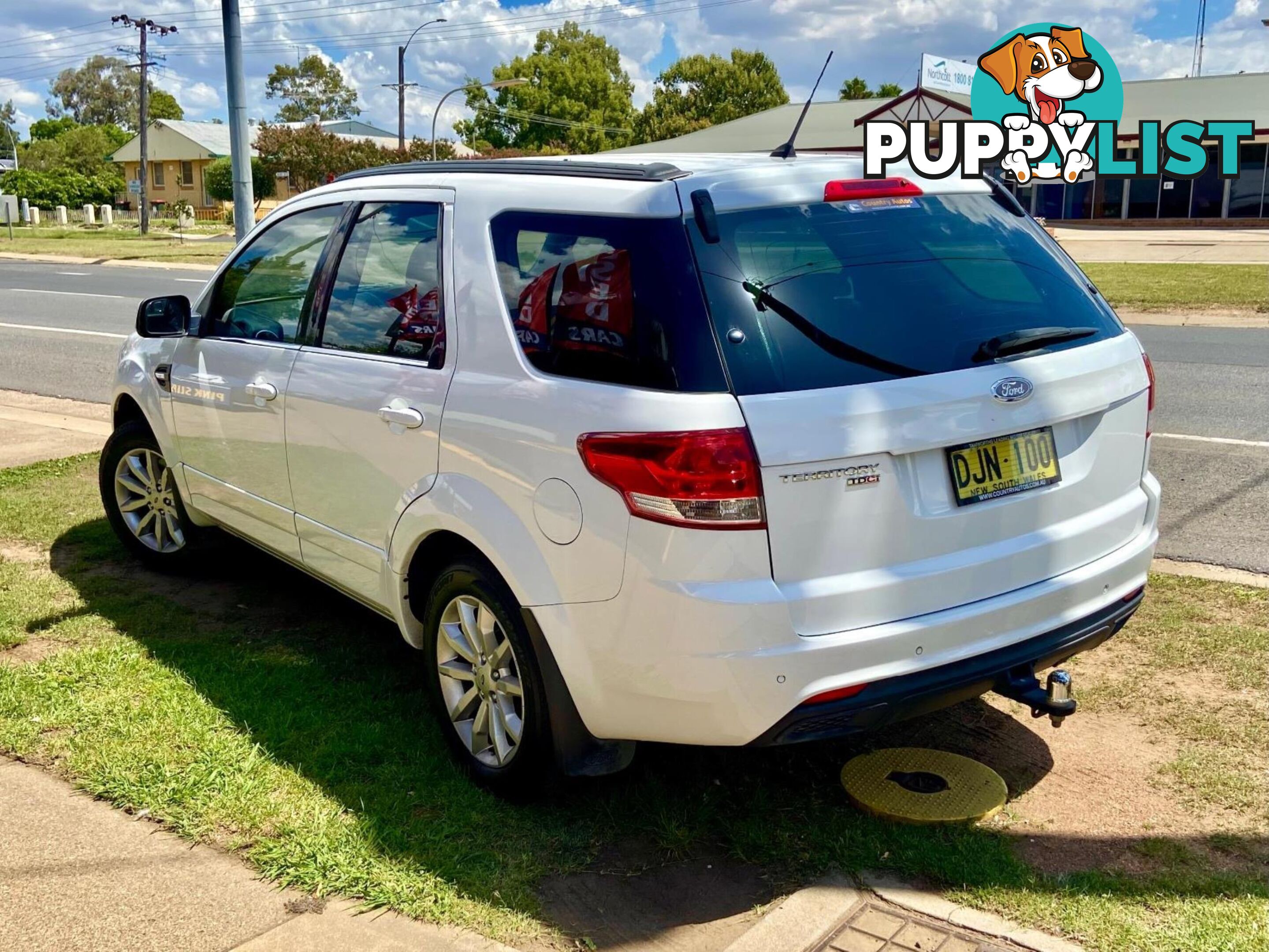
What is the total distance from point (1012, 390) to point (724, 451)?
88 cm

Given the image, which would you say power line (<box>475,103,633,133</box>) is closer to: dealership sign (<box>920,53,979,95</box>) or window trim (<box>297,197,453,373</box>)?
dealership sign (<box>920,53,979,95</box>)

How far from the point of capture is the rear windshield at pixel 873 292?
122 inches

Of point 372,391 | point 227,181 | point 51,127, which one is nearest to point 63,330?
point 372,391

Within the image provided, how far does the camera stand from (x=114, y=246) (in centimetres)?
3866

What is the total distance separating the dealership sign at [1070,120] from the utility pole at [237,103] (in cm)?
3676

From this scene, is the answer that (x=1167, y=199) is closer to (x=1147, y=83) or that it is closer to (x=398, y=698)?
(x=1147, y=83)

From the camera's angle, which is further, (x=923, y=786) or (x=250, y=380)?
(x=250, y=380)

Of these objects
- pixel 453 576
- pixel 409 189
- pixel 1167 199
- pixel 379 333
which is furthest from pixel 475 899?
pixel 1167 199

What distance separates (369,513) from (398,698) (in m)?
0.78

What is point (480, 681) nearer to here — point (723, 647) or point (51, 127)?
point (723, 647)

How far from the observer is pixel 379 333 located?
4082 millimetres

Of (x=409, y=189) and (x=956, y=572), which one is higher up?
(x=409, y=189)

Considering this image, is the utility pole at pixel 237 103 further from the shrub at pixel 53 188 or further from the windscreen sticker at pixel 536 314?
the shrub at pixel 53 188

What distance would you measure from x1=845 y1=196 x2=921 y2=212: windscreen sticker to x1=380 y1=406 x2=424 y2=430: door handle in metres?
1.40
